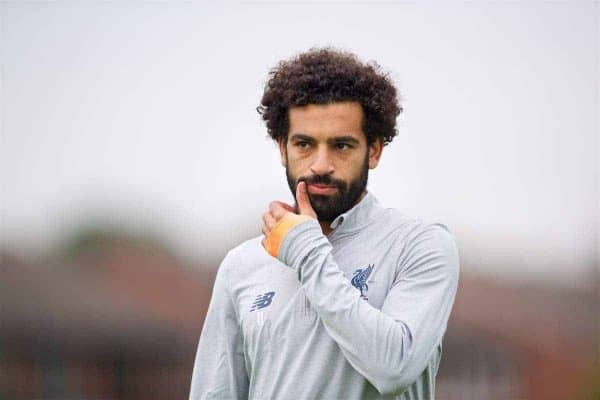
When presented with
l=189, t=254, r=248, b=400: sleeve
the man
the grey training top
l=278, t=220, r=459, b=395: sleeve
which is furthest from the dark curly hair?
l=189, t=254, r=248, b=400: sleeve

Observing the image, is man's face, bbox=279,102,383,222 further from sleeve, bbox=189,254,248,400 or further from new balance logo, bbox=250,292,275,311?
sleeve, bbox=189,254,248,400

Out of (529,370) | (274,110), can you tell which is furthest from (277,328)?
(529,370)

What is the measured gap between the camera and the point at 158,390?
5.64 meters

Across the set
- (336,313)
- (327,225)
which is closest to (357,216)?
(327,225)

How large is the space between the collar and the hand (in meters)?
0.12

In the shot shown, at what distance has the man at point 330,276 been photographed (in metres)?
2.29

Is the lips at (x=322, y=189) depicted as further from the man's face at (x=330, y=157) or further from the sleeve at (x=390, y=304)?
the sleeve at (x=390, y=304)

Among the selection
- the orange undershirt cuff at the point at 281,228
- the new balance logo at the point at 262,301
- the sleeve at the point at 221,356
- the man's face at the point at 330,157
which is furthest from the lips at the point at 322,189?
the sleeve at the point at 221,356

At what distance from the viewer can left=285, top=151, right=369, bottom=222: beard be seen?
8.25 feet

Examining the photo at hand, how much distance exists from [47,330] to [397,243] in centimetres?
451

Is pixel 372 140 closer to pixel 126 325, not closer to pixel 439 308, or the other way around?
pixel 439 308

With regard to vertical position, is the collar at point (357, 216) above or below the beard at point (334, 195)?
below

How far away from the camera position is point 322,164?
98.3 inches

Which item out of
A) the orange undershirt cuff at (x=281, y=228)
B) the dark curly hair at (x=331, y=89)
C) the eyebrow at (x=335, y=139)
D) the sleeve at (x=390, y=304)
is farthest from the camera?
the dark curly hair at (x=331, y=89)
